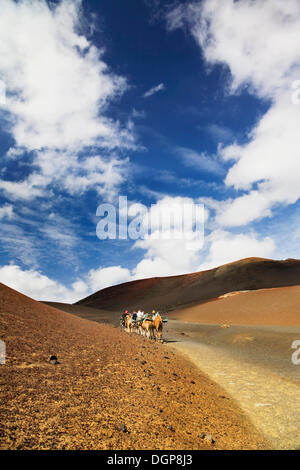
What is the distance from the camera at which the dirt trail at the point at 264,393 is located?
6.09m

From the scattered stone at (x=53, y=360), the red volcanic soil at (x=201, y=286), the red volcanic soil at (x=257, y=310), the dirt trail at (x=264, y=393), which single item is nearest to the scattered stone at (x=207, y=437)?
the dirt trail at (x=264, y=393)

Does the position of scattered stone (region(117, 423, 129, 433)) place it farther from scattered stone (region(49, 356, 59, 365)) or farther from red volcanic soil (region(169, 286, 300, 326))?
red volcanic soil (region(169, 286, 300, 326))

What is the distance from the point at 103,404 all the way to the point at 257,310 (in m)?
34.5

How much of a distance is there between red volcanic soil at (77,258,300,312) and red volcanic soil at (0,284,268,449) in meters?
54.4

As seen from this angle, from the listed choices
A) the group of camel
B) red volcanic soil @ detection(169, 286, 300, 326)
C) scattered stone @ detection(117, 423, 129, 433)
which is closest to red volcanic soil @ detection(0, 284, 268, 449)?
scattered stone @ detection(117, 423, 129, 433)

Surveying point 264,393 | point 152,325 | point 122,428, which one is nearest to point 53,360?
point 122,428

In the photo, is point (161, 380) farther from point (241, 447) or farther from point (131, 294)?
point (131, 294)

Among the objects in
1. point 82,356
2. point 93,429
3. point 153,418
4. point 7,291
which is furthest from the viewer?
point 7,291

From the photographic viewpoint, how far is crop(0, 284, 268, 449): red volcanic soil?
479cm

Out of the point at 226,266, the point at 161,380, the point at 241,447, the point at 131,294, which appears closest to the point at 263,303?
the point at 161,380

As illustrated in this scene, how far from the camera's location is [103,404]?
241 inches
